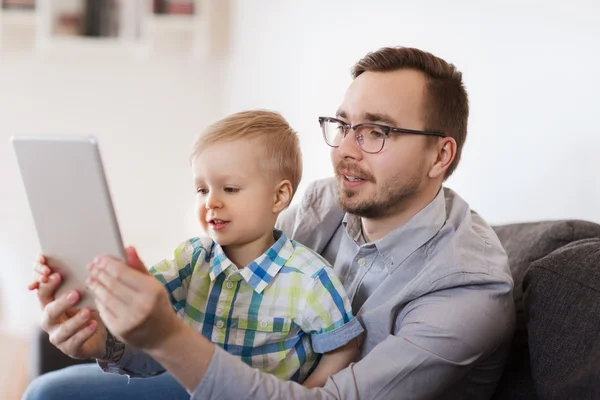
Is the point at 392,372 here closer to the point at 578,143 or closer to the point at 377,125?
the point at 377,125

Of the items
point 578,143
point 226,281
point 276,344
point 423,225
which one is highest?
point 578,143

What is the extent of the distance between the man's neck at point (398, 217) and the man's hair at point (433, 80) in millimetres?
146

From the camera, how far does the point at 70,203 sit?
120 cm

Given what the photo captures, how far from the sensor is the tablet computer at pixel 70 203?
1131mm

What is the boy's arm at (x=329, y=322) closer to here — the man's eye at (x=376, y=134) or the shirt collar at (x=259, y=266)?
the shirt collar at (x=259, y=266)

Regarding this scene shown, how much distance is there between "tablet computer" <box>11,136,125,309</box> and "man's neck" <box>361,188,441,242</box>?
2.24 feet

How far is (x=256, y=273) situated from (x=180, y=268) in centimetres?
16

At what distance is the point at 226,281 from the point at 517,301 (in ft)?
2.03

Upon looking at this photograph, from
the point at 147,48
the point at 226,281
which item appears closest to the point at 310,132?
the point at 147,48

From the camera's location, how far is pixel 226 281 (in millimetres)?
1532

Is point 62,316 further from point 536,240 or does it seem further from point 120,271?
point 536,240

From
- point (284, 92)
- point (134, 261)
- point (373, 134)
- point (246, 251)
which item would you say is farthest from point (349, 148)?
point (284, 92)

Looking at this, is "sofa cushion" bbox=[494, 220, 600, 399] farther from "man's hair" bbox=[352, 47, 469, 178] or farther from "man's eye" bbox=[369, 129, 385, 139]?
"man's eye" bbox=[369, 129, 385, 139]

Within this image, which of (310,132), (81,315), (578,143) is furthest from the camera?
(310,132)
